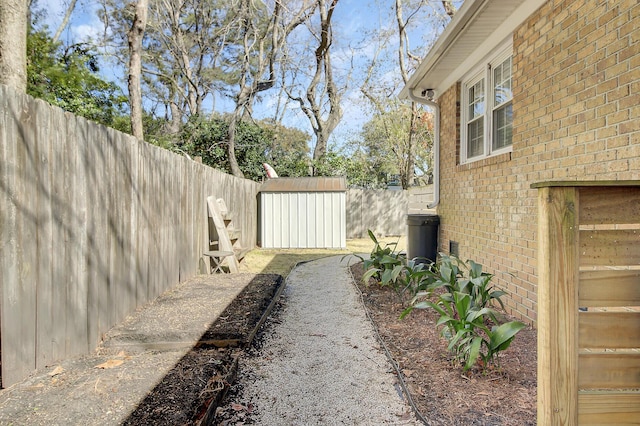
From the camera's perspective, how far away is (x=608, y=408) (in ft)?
4.71

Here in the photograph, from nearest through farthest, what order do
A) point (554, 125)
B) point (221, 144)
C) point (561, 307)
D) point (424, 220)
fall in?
point (561, 307)
point (554, 125)
point (424, 220)
point (221, 144)

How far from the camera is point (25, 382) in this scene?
7.16 ft

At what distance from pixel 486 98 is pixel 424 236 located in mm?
2361

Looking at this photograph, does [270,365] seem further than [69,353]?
Yes

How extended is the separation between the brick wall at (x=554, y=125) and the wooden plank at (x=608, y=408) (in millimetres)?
1627

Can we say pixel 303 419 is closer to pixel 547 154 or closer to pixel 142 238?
pixel 142 238

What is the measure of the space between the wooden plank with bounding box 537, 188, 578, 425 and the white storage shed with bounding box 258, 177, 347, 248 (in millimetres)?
8724

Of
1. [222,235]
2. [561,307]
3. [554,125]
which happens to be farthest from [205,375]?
[222,235]

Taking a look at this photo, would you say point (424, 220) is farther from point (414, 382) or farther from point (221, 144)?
point (221, 144)

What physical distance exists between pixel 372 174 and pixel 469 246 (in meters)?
20.0

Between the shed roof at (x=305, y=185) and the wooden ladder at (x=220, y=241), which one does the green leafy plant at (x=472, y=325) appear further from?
the shed roof at (x=305, y=185)

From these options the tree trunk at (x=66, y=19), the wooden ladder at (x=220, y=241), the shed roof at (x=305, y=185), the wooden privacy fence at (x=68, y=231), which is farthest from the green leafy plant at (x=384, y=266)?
the tree trunk at (x=66, y=19)

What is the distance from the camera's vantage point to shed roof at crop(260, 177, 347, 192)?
1019cm

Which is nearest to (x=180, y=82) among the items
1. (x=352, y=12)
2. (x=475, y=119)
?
(x=352, y=12)
